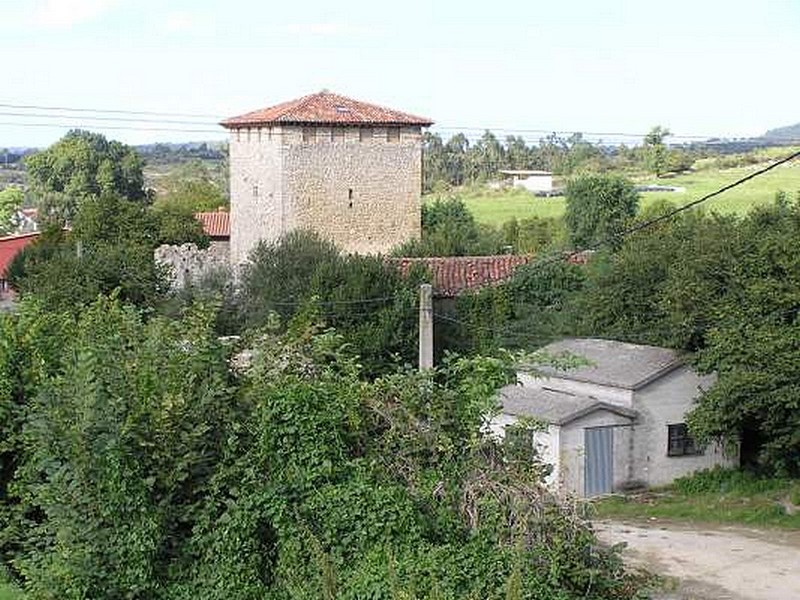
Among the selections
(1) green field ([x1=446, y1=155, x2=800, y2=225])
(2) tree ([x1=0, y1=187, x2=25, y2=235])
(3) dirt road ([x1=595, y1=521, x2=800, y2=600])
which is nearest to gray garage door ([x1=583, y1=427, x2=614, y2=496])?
(3) dirt road ([x1=595, y1=521, x2=800, y2=600])

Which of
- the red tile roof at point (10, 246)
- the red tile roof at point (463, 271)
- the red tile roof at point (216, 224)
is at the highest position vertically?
the red tile roof at point (463, 271)

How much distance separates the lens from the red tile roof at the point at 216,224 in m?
51.4

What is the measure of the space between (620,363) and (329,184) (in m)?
17.4

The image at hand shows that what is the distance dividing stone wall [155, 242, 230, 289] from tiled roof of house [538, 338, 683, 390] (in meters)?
13.4

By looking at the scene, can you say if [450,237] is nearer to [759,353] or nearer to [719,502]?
[719,502]

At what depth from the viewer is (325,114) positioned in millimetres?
37844

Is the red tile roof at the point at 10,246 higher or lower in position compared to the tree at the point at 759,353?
lower

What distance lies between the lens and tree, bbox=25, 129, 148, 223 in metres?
80.4

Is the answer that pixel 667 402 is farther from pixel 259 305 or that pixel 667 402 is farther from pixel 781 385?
pixel 259 305

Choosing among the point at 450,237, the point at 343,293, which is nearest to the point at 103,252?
the point at 343,293

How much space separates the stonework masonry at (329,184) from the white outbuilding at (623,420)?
16514 mm

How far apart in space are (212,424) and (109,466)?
92 cm

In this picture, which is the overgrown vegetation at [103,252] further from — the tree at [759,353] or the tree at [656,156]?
the tree at [656,156]

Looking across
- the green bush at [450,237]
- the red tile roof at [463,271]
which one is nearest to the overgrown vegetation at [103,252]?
the red tile roof at [463,271]
